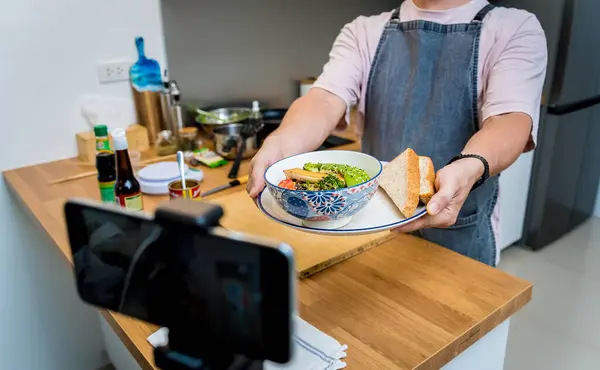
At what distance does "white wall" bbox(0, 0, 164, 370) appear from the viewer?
Answer: 1.54 meters

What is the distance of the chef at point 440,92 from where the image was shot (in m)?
1.01

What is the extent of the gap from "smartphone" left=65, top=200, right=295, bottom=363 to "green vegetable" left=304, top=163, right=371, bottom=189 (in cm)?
46

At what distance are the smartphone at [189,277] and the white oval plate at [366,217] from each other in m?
0.40

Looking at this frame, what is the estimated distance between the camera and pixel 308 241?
104 cm

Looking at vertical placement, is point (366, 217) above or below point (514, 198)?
above

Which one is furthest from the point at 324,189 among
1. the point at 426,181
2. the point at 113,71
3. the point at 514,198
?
the point at 514,198

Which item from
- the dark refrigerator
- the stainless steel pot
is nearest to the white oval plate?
the stainless steel pot

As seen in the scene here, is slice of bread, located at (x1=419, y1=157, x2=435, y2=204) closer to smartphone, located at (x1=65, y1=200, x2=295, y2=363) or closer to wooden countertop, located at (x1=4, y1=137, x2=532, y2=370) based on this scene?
wooden countertop, located at (x1=4, y1=137, x2=532, y2=370)

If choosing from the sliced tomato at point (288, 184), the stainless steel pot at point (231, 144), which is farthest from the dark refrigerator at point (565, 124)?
the sliced tomato at point (288, 184)

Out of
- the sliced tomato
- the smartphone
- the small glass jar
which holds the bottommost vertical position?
the small glass jar

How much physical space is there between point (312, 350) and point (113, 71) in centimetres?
131

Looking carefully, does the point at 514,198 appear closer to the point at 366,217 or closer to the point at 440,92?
the point at 440,92

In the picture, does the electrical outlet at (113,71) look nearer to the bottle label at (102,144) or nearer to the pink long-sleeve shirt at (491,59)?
the bottle label at (102,144)

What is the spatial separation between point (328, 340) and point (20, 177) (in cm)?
122
